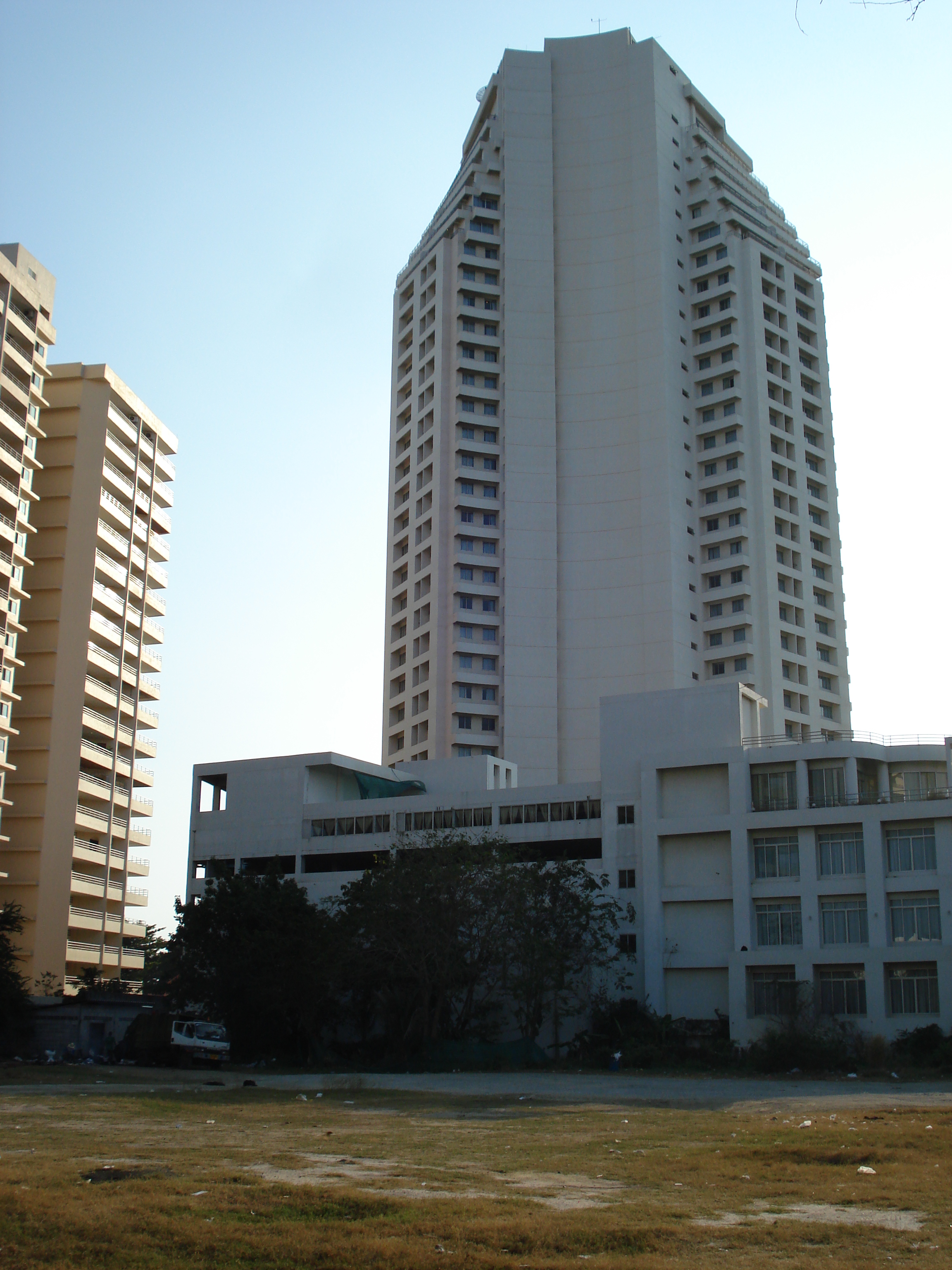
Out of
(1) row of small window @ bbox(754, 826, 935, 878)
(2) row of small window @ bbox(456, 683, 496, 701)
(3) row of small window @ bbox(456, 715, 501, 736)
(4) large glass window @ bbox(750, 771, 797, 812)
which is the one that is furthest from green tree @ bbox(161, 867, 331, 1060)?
(2) row of small window @ bbox(456, 683, 496, 701)

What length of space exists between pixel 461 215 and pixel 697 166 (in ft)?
66.7

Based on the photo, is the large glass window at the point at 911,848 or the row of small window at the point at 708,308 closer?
the large glass window at the point at 911,848

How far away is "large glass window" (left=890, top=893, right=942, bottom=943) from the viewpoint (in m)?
52.4

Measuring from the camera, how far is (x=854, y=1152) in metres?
16.5

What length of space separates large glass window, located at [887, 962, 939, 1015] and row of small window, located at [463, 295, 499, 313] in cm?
6411

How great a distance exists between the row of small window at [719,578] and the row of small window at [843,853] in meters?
36.2

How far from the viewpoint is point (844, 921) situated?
54.1 metres

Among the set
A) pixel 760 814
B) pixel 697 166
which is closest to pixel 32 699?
pixel 760 814

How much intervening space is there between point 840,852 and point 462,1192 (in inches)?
1795

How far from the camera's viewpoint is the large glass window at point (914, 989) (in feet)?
168

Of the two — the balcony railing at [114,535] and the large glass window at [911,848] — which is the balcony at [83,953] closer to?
the balcony railing at [114,535]

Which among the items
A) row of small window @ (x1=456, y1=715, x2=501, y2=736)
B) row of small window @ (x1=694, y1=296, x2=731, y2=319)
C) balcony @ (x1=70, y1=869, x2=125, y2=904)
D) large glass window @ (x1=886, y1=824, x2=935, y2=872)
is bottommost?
balcony @ (x1=70, y1=869, x2=125, y2=904)

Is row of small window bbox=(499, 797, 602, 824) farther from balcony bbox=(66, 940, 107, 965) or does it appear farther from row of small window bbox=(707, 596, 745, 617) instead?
row of small window bbox=(707, 596, 745, 617)

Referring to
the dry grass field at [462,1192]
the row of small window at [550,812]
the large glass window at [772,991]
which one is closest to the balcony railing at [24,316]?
the row of small window at [550,812]
